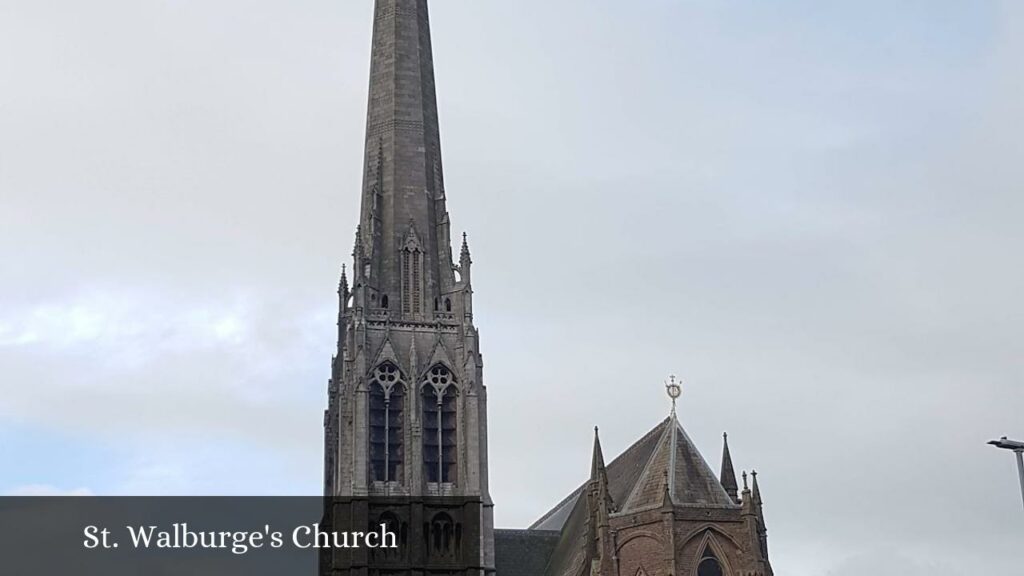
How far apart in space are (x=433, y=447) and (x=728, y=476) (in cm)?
1123

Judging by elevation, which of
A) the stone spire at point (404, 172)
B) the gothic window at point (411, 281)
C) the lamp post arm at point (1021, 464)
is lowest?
the lamp post arm at point (1021, 464)

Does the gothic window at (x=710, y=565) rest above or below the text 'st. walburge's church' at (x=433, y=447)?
below

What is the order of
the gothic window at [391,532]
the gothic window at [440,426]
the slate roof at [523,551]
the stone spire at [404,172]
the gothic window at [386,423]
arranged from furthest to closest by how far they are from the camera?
the slate roof at [523,551]
the stone spire at [404,172]
the gothic window at [440,426]
the gothic window at [386,423]
the gothic window at [391,532]

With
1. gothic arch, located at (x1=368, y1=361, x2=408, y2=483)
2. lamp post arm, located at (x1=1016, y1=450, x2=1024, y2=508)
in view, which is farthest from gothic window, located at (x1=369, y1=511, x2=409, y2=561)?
lamp post arm, located at (x1=1016, y1=450, x2=1024, y2=508)

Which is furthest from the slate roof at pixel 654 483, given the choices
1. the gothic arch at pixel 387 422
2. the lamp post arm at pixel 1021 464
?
the lamp post arm at pixel 1021 464

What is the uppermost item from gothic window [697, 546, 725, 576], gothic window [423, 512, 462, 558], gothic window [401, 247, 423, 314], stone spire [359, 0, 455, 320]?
stone spire [359, 0, 455, 320]

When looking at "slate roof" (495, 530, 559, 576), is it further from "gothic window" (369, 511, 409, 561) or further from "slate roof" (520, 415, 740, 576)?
"gothic window" (369, 511, 409, 561)

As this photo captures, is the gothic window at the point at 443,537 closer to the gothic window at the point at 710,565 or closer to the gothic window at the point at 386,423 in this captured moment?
the gothic window at the point at 386,423

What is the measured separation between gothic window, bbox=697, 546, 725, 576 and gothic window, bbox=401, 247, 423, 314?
593 inches

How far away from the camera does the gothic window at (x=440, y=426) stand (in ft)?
186

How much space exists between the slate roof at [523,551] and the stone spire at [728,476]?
28.8ft

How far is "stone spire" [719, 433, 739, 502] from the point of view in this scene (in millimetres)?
56562

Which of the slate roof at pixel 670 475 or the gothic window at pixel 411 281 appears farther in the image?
the gothic window at pixel 411 281

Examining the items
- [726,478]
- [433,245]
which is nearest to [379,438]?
[433,245]
